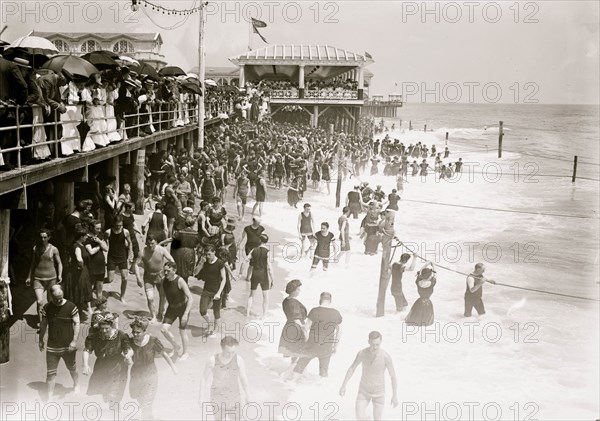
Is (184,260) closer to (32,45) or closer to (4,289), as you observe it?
(4,289)

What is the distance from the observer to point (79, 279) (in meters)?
8.71

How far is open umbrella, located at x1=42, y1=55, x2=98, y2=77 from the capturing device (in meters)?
9.53

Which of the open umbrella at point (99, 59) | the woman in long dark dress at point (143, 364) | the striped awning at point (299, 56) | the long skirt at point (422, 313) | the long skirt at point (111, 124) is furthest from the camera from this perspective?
the striped awning at point (299, 56)

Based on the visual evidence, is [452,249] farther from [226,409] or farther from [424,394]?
[226,409]

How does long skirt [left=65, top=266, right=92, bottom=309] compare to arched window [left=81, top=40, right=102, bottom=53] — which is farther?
arched window [left=81, top=40, right=102, bottom=53]

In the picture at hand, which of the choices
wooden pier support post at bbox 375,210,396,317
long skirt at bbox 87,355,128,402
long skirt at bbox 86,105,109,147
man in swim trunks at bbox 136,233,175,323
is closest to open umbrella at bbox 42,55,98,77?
long skirt at bbox 86,105,109,147

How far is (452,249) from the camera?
726 inches

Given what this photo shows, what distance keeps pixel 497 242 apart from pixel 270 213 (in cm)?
693

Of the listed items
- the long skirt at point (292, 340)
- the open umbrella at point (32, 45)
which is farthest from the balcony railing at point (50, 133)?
the long skirt at point (292, 340)

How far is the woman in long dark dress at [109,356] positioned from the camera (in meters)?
6.84

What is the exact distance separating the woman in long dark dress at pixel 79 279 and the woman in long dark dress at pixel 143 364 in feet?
7.07

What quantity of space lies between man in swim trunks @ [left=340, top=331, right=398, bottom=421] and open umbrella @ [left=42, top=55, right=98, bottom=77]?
5772 mm

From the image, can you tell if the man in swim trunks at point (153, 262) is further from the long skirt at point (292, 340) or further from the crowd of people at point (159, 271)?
the long skirt at point (292, 340)

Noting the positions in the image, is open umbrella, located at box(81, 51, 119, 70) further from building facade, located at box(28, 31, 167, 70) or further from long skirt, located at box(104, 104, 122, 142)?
building facade, located at box(28, 31, 167, 70)
